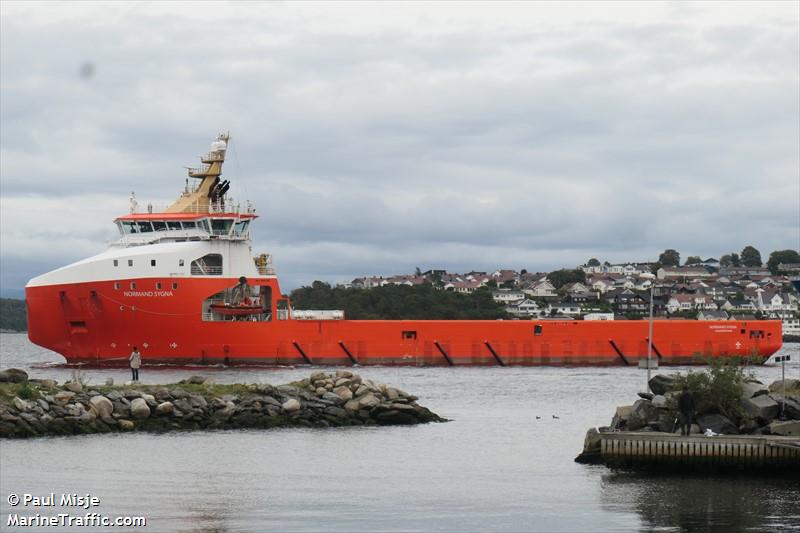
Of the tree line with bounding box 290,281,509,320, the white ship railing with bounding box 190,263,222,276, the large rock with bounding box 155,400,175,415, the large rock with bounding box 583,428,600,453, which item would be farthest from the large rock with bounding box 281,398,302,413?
the tree line with bounding box 290,281,509,320

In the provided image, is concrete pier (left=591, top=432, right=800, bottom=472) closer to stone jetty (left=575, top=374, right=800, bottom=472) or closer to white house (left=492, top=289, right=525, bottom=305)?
stone jetty (left=575, top=374, right=800, bottom=472)

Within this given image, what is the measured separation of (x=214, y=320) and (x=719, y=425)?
90.5ft

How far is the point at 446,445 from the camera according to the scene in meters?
26.2

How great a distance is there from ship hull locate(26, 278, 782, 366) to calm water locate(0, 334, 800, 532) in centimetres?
1952

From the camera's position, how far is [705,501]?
65.8 feet

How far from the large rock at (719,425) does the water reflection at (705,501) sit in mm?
1412

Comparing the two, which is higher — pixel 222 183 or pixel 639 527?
pixel 222 183

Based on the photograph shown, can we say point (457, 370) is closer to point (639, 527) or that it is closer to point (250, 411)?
point (250, 411)

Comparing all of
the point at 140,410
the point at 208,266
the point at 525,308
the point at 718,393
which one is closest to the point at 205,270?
the point at 208,266

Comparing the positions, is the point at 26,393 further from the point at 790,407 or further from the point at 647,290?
the point at 647,290

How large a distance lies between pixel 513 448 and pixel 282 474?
19.6ft

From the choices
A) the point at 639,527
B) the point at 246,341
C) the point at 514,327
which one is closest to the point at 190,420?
the point at 639,527

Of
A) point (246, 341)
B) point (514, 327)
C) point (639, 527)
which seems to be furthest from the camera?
point (514, 327)

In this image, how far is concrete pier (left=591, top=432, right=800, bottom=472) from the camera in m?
22.0
